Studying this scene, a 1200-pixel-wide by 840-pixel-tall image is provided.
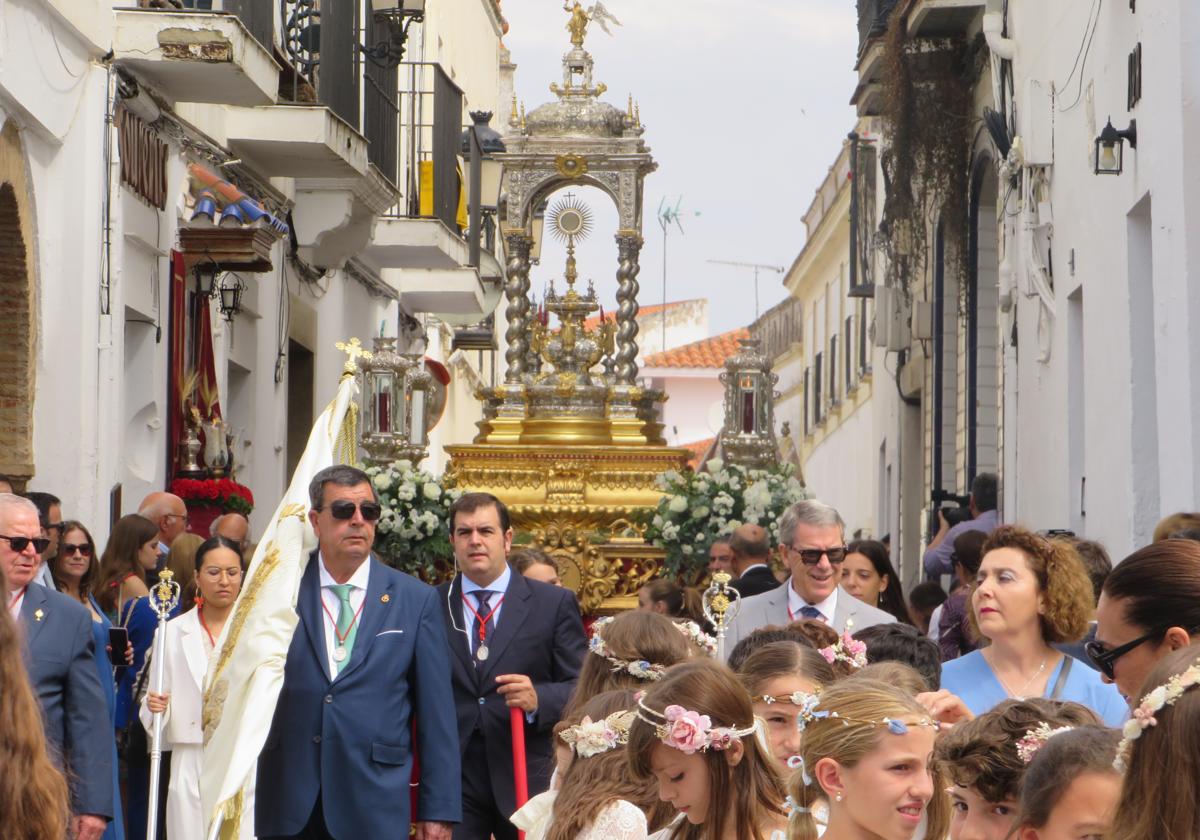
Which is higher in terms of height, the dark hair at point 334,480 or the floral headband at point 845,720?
the dark hair at point 334,480

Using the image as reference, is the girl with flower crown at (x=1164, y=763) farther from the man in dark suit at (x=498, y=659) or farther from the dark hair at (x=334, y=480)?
the man in dark suit at (x=498, y=659)

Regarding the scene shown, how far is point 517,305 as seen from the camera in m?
16.3

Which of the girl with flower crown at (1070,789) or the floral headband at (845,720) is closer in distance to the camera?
the girl with flower crown at (1070,789)

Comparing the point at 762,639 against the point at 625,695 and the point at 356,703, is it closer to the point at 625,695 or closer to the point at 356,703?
the point at 625,695

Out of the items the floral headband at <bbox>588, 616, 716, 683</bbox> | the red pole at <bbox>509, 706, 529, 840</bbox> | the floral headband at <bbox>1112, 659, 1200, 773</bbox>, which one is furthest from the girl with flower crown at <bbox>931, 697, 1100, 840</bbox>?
the red pole at <bbox>509, 706, 529, 840</bbox>

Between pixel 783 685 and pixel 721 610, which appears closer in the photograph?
pixel 783 685

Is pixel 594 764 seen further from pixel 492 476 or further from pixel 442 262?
pixel 442 262

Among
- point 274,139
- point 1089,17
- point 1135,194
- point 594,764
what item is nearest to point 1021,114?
point 1089,17

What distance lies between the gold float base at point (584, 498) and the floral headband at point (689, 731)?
956 centimetres

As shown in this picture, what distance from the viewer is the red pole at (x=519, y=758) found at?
8359 millimetres

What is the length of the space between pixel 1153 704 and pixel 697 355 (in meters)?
58.4

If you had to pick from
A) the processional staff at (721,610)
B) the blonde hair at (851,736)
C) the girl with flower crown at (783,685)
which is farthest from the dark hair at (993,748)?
the processional staff at (721,610)

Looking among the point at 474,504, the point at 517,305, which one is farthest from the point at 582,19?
the point at 474,504

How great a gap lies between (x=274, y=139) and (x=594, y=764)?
11.9 meters
